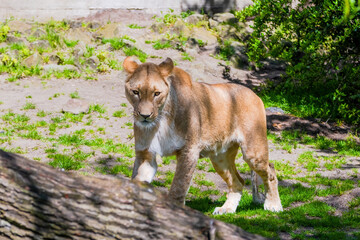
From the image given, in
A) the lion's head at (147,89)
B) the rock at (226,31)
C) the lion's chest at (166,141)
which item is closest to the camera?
the lion's head at (147,89)

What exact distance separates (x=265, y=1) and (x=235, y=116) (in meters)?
6.69

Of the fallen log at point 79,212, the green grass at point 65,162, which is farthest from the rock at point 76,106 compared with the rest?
the fallen log at point 79,212

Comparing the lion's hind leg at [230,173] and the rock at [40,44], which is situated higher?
the rock at [40,44]

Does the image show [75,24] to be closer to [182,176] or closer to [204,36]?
[204,36]

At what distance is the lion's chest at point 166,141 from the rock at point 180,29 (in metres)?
11.0

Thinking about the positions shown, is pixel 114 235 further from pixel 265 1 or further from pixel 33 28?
pixel 33 28

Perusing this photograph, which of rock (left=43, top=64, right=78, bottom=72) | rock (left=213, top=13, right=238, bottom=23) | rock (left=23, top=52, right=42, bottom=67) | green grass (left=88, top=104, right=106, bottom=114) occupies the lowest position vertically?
green grass (left=88, top=104, right=106, bottom=114)

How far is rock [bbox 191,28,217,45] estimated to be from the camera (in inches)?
625

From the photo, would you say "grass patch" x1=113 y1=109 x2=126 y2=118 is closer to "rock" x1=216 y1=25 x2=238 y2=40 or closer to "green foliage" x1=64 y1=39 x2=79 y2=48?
"green foliage" x1=64 y1=39 x2=79 y2=48

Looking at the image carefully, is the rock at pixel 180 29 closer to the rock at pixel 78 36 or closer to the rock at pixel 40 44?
the rock at pixel 78 36

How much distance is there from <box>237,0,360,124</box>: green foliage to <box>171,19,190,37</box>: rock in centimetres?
347

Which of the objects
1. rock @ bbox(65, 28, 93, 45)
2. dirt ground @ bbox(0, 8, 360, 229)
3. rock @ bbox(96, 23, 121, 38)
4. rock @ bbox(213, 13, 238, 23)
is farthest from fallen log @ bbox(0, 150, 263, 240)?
rock @ bbox(213, 13, 238, 23)

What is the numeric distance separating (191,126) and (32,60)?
8.71 meters

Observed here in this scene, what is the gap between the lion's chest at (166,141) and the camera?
509 centimetres
